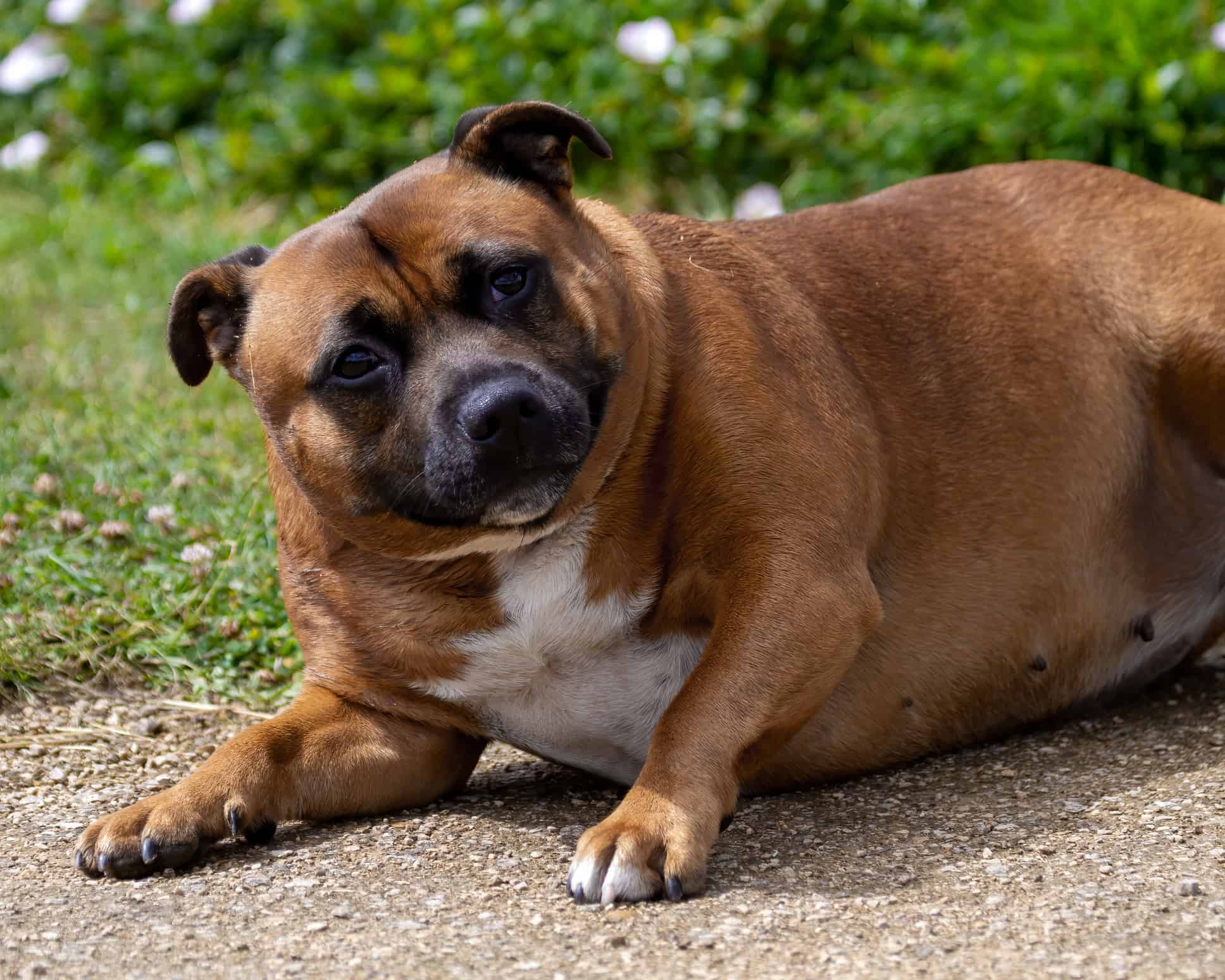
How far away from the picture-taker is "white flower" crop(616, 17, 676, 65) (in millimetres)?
7859

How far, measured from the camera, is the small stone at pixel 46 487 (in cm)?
552

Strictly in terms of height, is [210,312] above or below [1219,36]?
below

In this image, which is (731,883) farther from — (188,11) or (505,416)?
(188,11)

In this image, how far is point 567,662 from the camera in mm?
3758

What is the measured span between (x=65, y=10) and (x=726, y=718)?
26.4 ft

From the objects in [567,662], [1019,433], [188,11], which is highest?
[188,11]

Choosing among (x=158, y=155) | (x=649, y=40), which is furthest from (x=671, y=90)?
(x=158, y=155)

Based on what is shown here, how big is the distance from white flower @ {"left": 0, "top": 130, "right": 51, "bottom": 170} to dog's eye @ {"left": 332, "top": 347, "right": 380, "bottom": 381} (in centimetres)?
729

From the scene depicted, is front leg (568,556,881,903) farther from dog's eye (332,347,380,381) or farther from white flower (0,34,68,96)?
white flower (0,34,68,96)

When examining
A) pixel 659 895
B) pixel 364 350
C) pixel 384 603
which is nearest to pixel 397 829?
pixel 384 603

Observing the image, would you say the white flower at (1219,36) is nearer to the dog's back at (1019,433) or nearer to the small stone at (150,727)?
the dog's back at (1019,433)

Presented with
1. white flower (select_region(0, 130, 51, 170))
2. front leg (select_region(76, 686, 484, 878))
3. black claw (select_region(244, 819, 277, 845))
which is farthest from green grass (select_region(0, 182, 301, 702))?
white flower (select_region(0, 130, 51, 170))

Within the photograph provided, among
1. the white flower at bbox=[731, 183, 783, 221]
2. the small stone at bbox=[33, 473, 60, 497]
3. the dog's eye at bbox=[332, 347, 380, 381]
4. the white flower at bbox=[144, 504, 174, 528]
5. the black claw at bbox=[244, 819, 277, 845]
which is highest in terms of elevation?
the dog's eye at bbox=[332, 347, 380, 381]

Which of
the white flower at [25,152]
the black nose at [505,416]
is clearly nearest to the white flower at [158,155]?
the white flower at [25,152]
